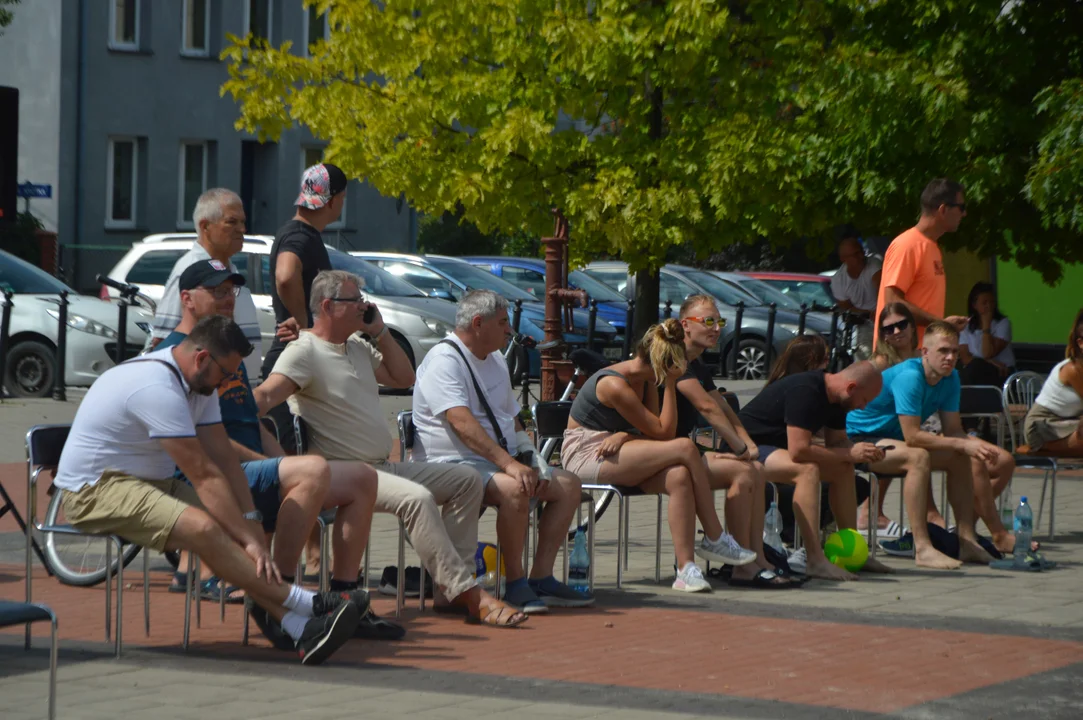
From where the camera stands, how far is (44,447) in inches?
299

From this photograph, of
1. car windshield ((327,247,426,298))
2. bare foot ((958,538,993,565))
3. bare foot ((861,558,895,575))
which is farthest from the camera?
car windshield ((327,247,426,298))

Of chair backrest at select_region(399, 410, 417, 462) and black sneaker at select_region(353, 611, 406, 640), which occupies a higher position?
chair backrest at select_region(399, 410, 417, 462)

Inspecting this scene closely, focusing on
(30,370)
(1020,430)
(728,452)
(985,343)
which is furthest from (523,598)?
(30,370)

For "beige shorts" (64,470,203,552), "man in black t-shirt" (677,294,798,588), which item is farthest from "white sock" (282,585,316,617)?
"man in black t-shirt" (677,294,798,588)

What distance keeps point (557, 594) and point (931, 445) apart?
301 centimetres

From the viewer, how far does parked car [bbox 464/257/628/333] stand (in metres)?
26.5

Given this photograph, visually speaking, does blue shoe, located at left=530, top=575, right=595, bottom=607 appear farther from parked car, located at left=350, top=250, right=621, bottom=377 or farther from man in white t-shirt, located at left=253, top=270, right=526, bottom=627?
parked car, located at left=350, top=250, right=621, bottom=377

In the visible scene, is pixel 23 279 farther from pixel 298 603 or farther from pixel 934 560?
pixel 298 603

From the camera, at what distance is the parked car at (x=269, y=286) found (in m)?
20.9

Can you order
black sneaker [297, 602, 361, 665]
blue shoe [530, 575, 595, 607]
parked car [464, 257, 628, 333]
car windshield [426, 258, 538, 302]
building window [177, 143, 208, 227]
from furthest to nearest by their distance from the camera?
1. building window [177, 143, 208, 227]
2. parked car [464, 257, 628, 333]
3. car windshield [426, 258, 538, 302]
4. blue shoe [530, 575, 595, 607]
5. black sneaker [297, 602, 361, 665]

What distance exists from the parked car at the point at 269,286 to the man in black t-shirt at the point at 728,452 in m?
10.8

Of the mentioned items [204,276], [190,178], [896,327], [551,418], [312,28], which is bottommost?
[551,418]

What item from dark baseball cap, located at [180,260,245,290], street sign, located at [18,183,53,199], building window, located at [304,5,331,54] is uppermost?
building window, located at [304,5,331,54]

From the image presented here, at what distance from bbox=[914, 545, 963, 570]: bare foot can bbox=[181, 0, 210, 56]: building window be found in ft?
90.2
